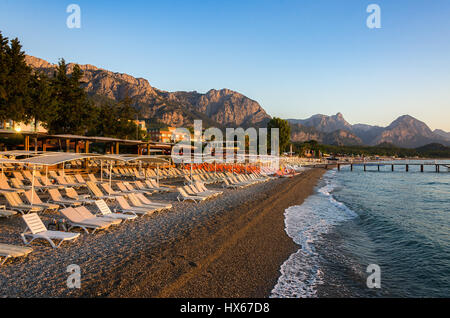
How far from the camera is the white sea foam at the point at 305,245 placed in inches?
211

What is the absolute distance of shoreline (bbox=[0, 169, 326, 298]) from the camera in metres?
4.61

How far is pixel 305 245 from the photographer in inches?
323

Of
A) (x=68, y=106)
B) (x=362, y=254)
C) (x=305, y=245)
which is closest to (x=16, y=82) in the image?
(x=68, y=106)

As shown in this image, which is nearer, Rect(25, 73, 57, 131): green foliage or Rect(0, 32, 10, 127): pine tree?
Rect(0, 32, 10, 127): pine tree

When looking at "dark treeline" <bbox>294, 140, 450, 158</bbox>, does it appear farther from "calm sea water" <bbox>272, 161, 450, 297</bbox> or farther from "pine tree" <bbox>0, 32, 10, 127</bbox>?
"pine tree" <bbox>0, 32, 10, 127</bbox>

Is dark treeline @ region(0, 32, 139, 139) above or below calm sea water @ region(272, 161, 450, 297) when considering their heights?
above

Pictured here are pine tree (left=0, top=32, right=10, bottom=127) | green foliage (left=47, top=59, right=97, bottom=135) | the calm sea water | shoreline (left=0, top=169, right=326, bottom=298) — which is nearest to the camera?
shoreline (left=0, top=169, right=326, bottom=298)

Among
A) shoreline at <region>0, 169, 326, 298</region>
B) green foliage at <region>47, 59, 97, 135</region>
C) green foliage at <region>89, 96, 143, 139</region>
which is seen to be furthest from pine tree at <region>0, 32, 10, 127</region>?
shoreline at <region>0, 169, 326, 298</region>

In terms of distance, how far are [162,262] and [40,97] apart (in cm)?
2333

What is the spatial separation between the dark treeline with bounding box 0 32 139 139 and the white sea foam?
21.4 metres

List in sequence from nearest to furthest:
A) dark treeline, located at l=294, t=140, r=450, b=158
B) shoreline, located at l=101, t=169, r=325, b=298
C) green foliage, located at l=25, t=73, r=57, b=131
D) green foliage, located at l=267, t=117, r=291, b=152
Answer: shoreline, located at l=101, t=169, r=325, b=298 → green foliage, located at l=25, t=73, r=57, b=131 → green foliage, located at l=267, t=117, r=291, b=152 → dark treeline, located at l=294, t=140, r=450, b=158

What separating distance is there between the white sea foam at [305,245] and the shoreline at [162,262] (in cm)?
23
